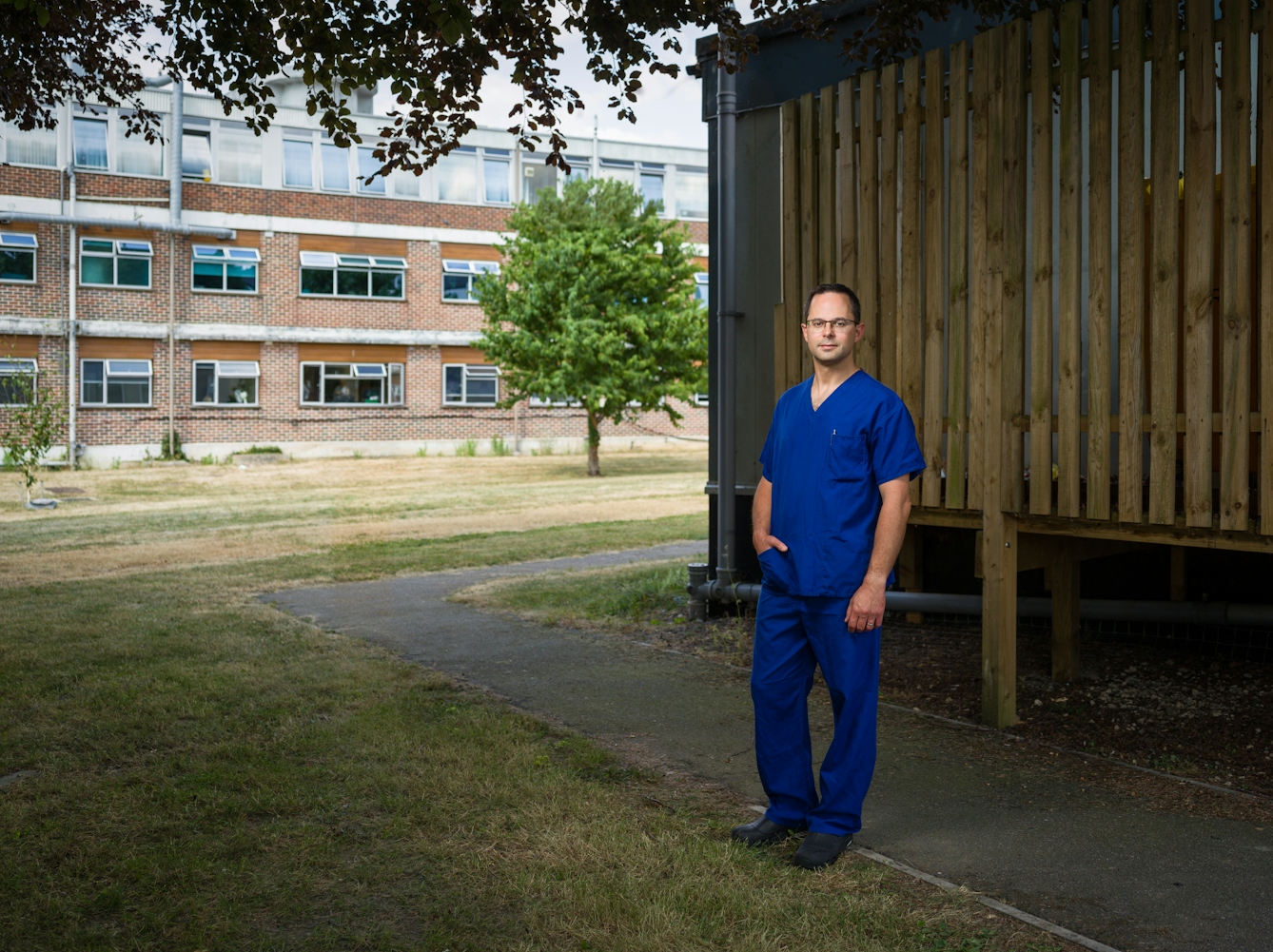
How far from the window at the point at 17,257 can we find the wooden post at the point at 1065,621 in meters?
29.8

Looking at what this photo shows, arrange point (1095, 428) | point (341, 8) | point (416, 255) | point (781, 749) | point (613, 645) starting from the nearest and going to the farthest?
point (781, 749)
point (1095, 428)
point (341, 8)
point (613, 645)
point (416, 255)

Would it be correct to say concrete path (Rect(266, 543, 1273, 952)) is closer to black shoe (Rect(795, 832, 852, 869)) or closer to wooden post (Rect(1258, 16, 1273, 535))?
black shoe (Rect(795, 832, 852, 869))

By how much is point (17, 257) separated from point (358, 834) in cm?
3019

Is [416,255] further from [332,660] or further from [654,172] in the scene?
[332,660]

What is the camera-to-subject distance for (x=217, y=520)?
17578mm

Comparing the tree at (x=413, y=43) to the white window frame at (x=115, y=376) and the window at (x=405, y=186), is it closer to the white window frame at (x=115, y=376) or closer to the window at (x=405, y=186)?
the white window frame at (x=115, y=376)

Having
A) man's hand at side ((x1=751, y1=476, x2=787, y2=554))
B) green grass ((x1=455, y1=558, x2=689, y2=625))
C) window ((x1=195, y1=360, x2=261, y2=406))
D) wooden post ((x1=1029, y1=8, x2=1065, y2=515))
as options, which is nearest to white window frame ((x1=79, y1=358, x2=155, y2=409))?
window ((x1=195, y1=360, x2=261, y2=406))

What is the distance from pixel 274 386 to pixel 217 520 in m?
16.3

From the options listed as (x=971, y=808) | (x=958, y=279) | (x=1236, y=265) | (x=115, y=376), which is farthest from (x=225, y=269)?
(x=971, y=808)

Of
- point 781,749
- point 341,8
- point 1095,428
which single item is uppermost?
point 341,8

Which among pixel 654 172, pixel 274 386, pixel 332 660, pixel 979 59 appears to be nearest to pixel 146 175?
pixel 274 386

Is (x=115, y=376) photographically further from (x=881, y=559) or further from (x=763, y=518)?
(x=881, y=559)

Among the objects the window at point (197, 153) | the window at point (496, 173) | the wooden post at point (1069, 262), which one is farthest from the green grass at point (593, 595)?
the window at point (496, 173)

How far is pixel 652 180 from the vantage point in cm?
3938
